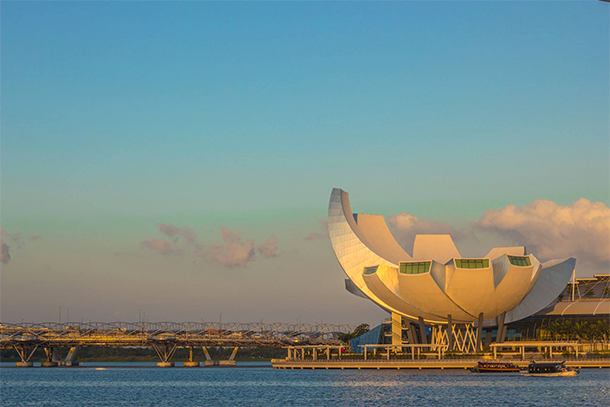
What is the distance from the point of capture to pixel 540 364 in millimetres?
66938

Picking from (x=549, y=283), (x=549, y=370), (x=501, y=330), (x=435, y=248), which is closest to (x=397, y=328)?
(x=435, y=248)

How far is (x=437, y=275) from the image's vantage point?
76.4 metres

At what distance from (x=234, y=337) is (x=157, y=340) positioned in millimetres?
11312

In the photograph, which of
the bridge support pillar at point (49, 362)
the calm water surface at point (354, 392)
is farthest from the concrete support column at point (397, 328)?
the bridge support pillar at point (49, 362)

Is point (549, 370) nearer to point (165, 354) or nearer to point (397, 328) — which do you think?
point (397, 328)

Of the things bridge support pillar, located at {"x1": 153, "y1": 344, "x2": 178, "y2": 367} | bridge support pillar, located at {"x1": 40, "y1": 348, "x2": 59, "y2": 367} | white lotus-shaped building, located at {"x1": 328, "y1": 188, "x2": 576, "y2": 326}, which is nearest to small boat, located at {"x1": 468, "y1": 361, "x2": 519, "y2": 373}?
white lotus-shaped building, located at {"x1": 328, "y1": 188, "x2": 576, "y2": 326}

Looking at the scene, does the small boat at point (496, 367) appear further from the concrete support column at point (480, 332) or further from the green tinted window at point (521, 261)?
the concrete support column at point (480, 332)

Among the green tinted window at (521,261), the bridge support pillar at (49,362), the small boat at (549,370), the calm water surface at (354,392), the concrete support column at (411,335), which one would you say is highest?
the green tinted window at (521,261)

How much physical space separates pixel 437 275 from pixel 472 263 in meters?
3.44

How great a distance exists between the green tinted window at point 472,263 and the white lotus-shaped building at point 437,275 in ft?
0.31

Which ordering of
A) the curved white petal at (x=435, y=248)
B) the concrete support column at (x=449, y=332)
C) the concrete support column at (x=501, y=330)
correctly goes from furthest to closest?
the curved white petal at (x=435, y=248)
the concrete support column at (x=501, y=330)
the concrete support column at (x=449, y=332)

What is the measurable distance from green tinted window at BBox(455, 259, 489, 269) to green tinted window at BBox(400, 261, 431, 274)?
9.30ft

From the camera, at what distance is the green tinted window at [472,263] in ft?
248

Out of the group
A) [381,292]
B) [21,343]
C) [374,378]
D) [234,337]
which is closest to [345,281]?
[381,292]
